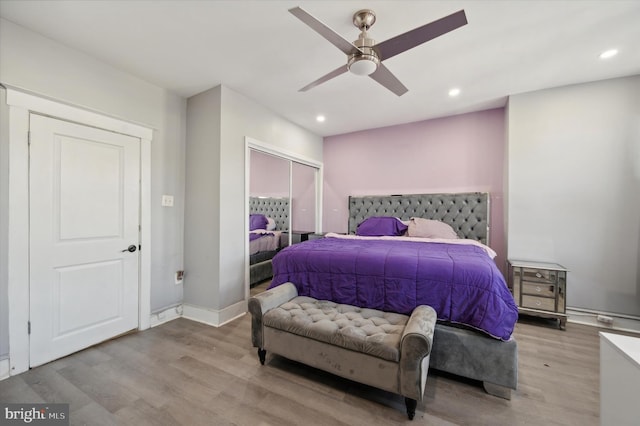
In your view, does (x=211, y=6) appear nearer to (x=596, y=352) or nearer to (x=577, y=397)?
(x=577, y=397)

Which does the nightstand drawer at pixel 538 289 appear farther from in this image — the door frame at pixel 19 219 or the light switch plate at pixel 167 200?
the door frame at pixel 19 219

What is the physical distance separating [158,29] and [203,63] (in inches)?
18.6

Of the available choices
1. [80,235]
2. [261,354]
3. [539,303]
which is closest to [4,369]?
[80,235]

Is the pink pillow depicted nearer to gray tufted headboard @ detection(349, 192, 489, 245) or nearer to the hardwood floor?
gray tufted headboard @ detection(349, 192, 489, 245)

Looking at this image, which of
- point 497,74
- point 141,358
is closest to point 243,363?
point 141,358

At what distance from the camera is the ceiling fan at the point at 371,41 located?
1409mm

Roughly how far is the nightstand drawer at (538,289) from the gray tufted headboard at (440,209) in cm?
81

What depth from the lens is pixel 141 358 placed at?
2.18 m

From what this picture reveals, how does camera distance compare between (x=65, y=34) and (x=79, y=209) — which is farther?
(x=79, y=209)

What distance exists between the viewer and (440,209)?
382 centimetres

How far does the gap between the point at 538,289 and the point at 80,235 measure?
15.6 feet

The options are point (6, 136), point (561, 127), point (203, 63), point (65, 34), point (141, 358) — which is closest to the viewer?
point (6, 136)

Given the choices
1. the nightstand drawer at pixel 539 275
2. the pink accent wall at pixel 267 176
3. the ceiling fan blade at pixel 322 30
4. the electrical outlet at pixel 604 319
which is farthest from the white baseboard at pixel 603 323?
the pink accent wall at pixel 267 176

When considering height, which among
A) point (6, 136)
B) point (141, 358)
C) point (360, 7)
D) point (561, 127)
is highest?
point (360, 7)
